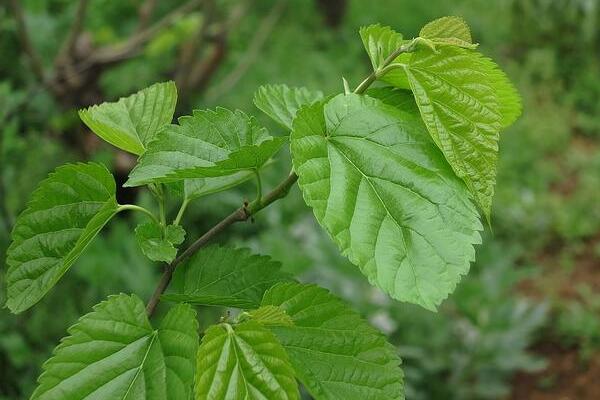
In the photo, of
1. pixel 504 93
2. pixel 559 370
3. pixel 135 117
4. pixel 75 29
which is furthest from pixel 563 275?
pixel 135 117

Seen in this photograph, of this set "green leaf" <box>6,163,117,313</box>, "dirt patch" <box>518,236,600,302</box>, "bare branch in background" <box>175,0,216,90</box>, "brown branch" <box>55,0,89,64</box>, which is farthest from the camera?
"dirt patch" <box>518,236,600,302</box>

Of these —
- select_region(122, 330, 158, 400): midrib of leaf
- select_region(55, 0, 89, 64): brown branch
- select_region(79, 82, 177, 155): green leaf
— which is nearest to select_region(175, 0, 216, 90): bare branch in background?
select_region(55, 0, 89, 64): brown branch

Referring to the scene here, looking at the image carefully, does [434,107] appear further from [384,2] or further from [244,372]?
[384,2]

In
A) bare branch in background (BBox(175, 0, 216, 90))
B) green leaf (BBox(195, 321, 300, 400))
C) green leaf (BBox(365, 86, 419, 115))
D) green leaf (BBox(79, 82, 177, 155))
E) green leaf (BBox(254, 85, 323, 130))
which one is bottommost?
bare branch in background (BBox(175, 0, 216, 90))

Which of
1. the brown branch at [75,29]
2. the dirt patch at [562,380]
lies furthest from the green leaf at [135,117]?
the dirt patch at [562,380]

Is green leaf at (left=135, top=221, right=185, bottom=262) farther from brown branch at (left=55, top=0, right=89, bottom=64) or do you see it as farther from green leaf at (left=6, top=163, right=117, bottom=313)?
brown branch at (left=55, top=0, right=89, bottom=64)

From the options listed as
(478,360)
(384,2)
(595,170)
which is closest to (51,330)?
(478,360)

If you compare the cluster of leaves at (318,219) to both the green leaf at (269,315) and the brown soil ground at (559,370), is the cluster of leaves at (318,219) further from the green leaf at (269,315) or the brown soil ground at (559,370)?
the brown soil ground at (559,370)

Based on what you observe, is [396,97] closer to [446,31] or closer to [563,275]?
[446,31]
